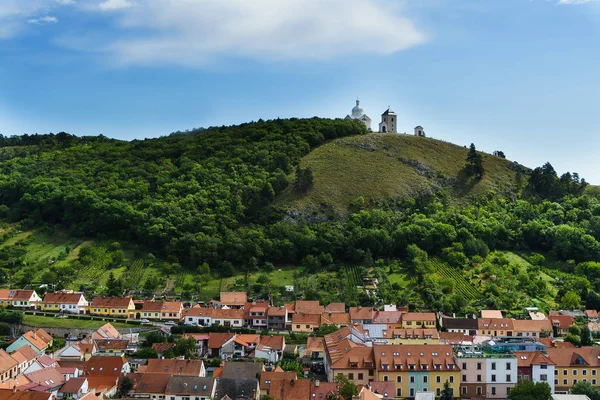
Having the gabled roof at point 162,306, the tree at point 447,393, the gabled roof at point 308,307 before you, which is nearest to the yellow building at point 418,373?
the tree at point 447,393

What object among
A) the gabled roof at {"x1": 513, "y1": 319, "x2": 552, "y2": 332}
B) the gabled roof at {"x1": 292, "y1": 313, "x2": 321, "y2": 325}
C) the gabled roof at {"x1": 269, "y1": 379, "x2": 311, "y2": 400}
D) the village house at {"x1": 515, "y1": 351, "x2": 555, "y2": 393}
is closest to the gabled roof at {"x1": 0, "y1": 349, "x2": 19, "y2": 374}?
the gabled roof at {"x1": 269, "y1": 379, "x2": 311, "y2": 400}

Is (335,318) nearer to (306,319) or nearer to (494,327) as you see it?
(306,319)

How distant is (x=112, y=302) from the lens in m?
69.1

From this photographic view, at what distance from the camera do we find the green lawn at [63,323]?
64.4m

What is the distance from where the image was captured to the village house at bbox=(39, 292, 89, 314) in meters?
Answer: 69.1

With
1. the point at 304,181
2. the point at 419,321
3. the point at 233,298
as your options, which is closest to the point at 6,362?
the point at 233,298

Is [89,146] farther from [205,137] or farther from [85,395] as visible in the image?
[85,395]

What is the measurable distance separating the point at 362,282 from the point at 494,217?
27727mm

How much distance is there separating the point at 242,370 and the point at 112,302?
1040 inches

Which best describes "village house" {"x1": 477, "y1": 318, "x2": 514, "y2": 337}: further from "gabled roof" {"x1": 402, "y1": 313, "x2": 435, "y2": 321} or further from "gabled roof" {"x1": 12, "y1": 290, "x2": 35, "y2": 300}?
"gabled roof" {"x1": 12, "y1": 290, "x2": 35, "y2": 300}

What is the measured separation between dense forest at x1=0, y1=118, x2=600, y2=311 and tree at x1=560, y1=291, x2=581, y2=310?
453 millimetres

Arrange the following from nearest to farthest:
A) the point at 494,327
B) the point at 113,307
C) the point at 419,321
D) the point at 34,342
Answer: the point at 34,342 → the point at 494,327 → the point at 419,321 → the point at 113,307

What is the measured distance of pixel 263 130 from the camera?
12038 cm

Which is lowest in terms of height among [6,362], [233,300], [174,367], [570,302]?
[6,362]
